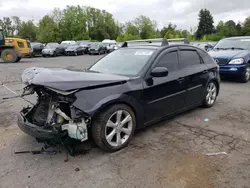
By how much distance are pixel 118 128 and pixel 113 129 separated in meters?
0.08

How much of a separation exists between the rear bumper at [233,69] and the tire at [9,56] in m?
14.9

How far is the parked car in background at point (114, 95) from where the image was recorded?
2936mm

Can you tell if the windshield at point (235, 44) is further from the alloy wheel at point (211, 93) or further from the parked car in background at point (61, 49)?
the parked car in background at point (61, 49)

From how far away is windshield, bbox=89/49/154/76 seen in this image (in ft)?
12.4

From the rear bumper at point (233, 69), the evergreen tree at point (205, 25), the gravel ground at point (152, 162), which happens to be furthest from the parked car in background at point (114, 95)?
the evergreen tree at point (205, 25)

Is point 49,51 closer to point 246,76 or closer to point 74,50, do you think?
point 74,50

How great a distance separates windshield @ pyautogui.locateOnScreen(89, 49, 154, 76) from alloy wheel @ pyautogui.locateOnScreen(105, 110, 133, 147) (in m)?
0.74

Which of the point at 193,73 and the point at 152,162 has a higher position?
the point at 193,73

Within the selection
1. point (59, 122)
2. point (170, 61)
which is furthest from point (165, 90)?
point (59, 122)

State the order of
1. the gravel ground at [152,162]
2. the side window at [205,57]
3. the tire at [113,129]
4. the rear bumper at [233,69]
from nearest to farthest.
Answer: the gravel ground at [152,162], the tire at [113,129], the side window at [205,57], the rear bumper at [233,69]

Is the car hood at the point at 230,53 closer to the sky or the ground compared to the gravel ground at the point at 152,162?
closer to the sky

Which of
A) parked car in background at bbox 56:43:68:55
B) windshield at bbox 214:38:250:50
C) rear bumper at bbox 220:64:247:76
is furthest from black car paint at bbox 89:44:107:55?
rear bumper at bbox 220:64:247:76

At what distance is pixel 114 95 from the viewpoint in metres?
3.14

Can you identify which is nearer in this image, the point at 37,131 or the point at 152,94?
the point at 37,131
